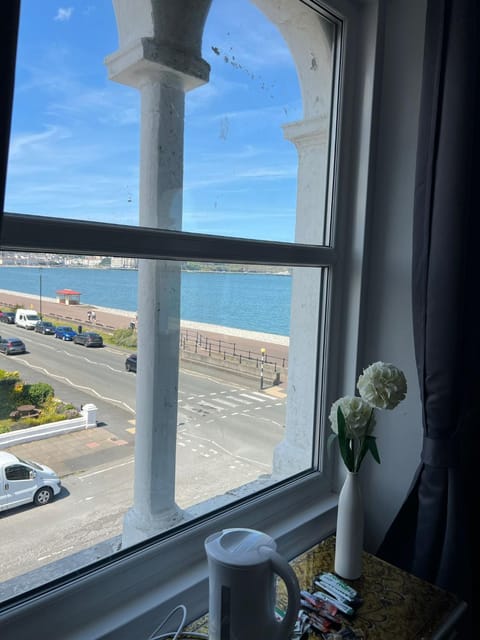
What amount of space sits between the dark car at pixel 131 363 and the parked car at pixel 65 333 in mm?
130

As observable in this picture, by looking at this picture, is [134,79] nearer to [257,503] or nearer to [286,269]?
[286,269]

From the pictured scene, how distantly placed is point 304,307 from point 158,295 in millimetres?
544

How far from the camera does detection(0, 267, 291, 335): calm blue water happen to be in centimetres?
81

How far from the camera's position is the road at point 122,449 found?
32.4 inches

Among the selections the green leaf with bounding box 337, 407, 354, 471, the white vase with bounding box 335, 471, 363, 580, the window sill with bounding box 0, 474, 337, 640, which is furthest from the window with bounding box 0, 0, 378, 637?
the green leaf with bounding box 337, 407, 354, 471

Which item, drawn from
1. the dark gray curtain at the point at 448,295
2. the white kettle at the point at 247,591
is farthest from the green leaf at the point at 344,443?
the white kettle at the point at 247,591

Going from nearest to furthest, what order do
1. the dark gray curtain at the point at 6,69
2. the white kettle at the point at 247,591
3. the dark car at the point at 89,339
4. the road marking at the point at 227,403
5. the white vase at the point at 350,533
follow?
the dark gray curtain at the point at 6,69 < the white kettle at the point at 247,591 < the dark car at the point at 89,339 < the white vase at the point at 350,533 < the road marking at the point at 227,403

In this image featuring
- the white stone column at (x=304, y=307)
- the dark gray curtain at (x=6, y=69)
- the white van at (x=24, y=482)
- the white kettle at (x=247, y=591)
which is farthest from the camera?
the white stone column at (x=304, y=307)

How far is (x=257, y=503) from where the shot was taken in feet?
3.82

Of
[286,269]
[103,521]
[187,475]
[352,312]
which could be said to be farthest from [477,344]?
[103,521]

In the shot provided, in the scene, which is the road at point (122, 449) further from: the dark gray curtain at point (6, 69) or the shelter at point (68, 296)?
the dark gray curtain at point (6, 69)

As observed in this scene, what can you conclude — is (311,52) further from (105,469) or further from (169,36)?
(105,469)

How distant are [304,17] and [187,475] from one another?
1.28 metres

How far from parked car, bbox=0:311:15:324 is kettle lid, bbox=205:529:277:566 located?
511mm
